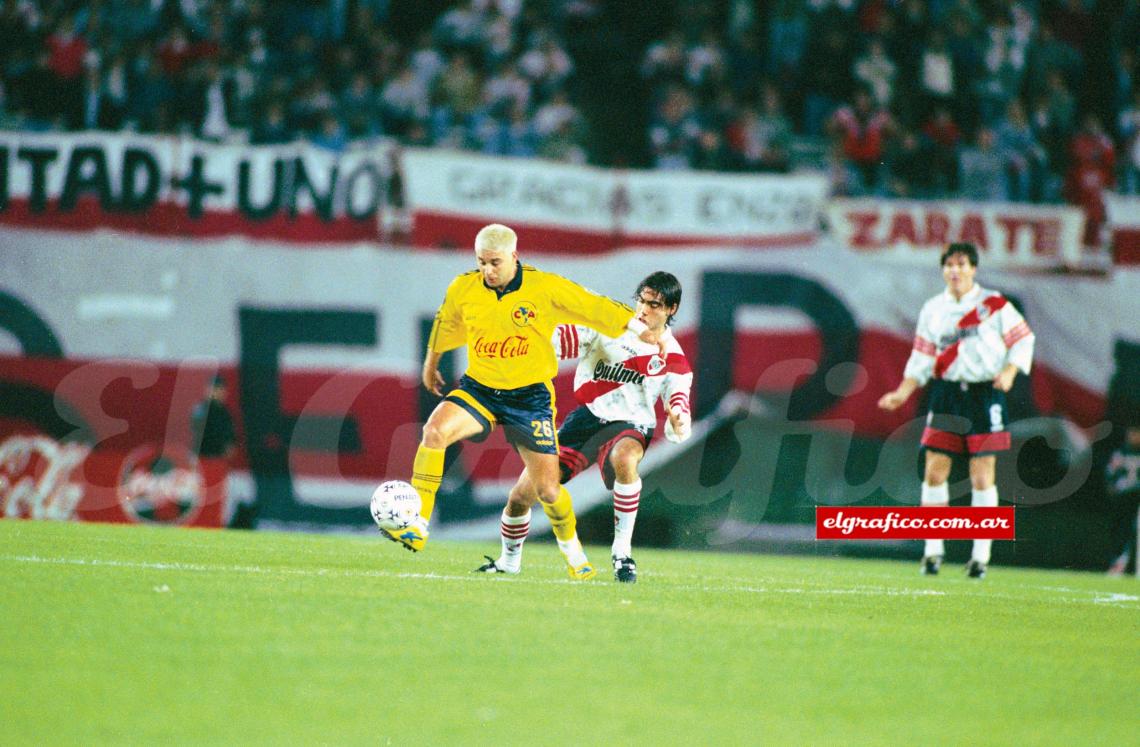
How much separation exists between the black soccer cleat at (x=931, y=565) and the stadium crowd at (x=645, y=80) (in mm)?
4543

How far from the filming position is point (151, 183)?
13.4 m

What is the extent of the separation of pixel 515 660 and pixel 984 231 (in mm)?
9333

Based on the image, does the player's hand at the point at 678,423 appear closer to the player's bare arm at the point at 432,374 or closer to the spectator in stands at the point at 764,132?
the player's bare arm at the point at 432,374

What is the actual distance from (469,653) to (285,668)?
719 mm

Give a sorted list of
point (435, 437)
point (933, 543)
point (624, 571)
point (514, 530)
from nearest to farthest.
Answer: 1. point (435, 437)
2. point (624, 571)
3. point (514, 530)
4. point (933, 543)

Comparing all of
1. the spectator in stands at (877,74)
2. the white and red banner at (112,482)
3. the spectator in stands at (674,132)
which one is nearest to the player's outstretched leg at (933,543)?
the spectator in stands at (674,132)

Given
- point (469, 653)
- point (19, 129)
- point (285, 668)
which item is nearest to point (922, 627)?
point (469, 653)

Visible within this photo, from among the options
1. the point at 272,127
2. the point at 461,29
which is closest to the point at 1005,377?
the point at 272,127

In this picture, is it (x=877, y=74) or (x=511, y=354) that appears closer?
(x=511, y=354)

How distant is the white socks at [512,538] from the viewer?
834 centimetres

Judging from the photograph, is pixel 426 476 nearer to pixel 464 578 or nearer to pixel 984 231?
pixel 464 578

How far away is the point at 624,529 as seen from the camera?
8.40 metres

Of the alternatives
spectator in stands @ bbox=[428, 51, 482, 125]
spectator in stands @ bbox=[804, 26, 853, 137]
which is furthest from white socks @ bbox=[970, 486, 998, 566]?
spectator in stands @ bbox=[428, 51, 482, 125]

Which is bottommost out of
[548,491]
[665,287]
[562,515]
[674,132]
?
[562,515]
